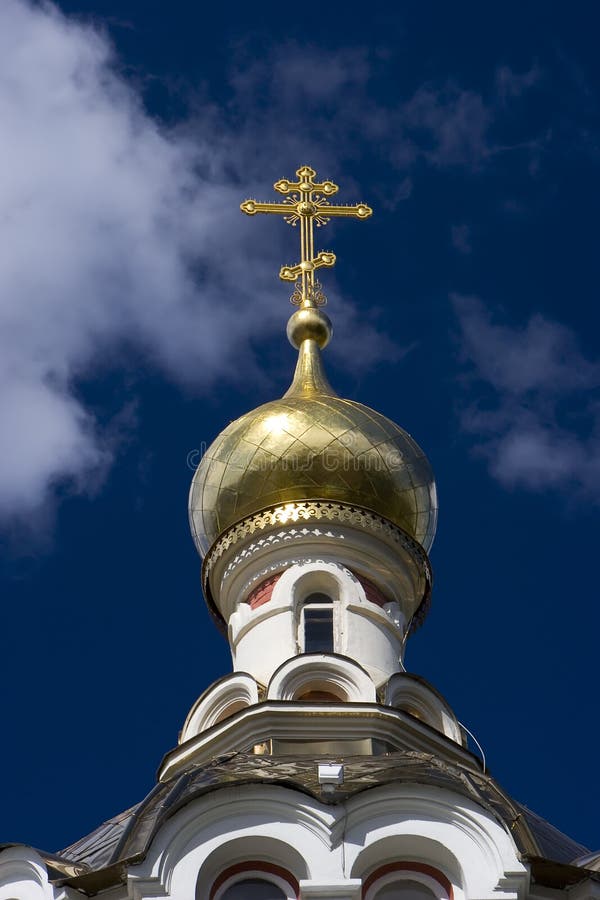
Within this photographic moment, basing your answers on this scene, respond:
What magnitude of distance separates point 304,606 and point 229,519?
97 centimetres

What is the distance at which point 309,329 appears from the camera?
2112 cm

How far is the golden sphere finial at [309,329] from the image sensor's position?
21.1 m

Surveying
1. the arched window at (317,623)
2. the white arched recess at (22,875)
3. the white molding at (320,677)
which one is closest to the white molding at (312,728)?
the white molding at (320,677)

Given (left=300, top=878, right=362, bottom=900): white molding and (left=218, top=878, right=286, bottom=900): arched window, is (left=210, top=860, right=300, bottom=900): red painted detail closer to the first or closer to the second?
(left=218, top=878, right=286, bottom=900): arched window

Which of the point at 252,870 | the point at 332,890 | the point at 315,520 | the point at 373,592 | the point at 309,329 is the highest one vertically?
the point at 309,329

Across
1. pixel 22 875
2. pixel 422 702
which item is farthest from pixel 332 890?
A: pixel 422 702

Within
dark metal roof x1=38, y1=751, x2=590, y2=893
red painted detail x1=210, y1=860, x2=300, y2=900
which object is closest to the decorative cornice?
dark metal roof x1=38, y1=751, x2=590, y2=893

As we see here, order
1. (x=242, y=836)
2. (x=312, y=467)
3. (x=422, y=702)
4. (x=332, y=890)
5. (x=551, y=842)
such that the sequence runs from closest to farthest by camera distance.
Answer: (x=332, y=890) < (x=242, y=836) < (x=551, y=842) < (x=422, y=702) < (x=312, y=467)

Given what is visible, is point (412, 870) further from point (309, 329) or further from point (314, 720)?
point (309, 329)

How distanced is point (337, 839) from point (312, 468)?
5492 mm

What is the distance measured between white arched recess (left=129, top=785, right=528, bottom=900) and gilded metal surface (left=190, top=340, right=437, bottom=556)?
5221mm

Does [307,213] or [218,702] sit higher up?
[307,213]

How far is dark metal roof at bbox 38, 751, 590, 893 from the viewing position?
46.8 feet

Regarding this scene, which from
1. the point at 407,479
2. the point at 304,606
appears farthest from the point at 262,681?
the point at 407,479
